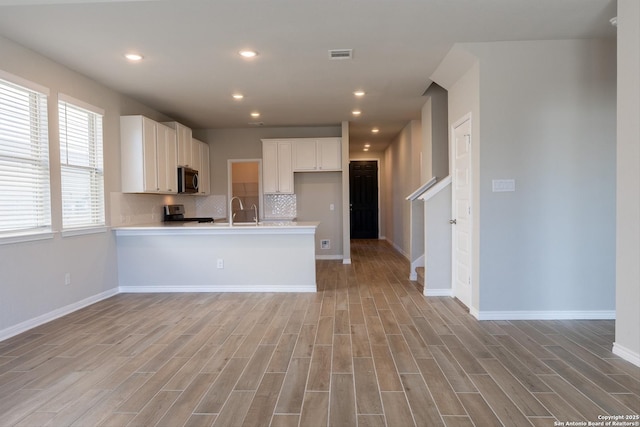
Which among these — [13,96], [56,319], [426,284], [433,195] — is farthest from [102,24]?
[426,284]

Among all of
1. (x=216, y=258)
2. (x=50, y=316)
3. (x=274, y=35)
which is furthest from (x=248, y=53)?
(x=50, y=316)

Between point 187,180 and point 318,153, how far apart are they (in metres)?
2.37

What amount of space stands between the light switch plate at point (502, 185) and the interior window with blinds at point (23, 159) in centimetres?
433

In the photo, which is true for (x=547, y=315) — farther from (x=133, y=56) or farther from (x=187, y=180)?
(x=187, y=180)

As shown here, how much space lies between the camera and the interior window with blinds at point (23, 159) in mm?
3234

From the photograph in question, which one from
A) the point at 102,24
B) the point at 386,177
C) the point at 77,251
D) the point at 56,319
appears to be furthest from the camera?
the point at 386,177

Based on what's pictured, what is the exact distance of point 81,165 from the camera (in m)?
4.15

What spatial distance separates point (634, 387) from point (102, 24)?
14.8 ft

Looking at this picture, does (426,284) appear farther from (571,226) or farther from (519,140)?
(519,140)

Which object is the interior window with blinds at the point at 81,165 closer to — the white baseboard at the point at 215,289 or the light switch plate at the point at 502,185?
the white baseboard at the point at 215,289

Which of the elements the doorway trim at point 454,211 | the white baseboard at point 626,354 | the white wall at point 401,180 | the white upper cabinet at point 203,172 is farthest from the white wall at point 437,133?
the white upper cabinet at point 203,172

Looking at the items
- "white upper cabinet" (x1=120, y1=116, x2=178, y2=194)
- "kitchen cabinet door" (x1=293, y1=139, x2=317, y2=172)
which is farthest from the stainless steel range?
"kitchen cabinet door" (x1=293, y1=139, x2=317, y2=172)

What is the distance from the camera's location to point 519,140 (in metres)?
3.49

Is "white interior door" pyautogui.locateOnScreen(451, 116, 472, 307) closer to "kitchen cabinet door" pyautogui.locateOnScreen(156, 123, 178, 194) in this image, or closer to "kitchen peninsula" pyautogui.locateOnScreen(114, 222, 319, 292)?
"kitchen peninsula" pyautogui.locateOnScreen(114, 222, 319, 292)
